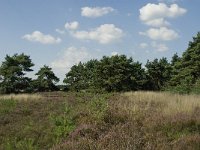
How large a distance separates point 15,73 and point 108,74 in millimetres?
13143

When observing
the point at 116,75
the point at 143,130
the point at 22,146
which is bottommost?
the point at 22,146

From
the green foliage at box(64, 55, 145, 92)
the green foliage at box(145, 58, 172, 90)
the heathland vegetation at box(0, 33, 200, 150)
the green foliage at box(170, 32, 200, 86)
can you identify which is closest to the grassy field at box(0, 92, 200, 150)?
the heathland vegetation at box(0, 33, 200, 150)

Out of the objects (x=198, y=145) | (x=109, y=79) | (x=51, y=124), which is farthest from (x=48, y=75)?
(x=198, y=145)

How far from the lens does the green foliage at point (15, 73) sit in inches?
2223

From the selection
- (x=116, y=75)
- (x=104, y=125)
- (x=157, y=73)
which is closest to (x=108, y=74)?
(x=116, y=75)

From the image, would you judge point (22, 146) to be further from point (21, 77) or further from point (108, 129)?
point (21, 77)

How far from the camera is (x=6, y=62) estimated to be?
189 feet

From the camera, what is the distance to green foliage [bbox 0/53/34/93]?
185 feet

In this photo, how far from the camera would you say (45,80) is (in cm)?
5878

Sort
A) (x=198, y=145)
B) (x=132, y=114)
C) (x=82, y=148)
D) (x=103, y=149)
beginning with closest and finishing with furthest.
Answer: (x=103, y=149) → (x=82, y=148) → (x=198, y=145) → (x=132, y=114)

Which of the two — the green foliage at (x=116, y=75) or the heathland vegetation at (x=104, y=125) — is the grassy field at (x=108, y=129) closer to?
the heathland vegetation at (x=104, y=125)

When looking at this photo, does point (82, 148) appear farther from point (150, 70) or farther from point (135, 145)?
point (150, 70)

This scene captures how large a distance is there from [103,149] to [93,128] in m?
3.82

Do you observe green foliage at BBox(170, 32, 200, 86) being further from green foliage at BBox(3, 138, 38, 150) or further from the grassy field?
green foliage at BBox(3, 138, 38, 150)
